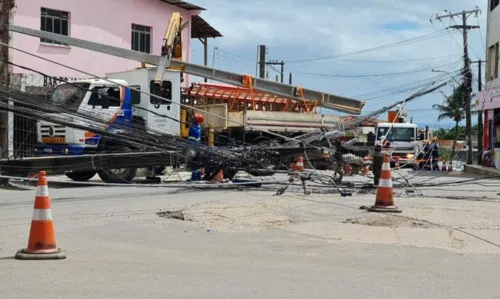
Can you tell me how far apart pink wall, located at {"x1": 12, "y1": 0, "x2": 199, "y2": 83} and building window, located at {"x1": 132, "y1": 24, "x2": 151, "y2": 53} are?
24 cm

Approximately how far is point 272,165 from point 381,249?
8181mm

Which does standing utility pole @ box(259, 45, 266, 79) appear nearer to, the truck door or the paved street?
the truck door

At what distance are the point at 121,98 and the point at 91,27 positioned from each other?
12744 millimetres

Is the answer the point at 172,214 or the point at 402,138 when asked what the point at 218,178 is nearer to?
the point at 172,214

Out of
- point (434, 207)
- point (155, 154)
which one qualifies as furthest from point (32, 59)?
point (434, 207)

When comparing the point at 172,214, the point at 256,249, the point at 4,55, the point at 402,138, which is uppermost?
the point at 4,55

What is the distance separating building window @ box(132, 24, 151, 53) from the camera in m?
31.2

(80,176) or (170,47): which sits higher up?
(170,47)

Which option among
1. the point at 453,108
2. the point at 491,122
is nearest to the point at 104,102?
the point at 491,122

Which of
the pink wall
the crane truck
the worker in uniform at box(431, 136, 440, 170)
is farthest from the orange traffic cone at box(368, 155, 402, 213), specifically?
the worker in uniform at box(431, 136, 440, 170)

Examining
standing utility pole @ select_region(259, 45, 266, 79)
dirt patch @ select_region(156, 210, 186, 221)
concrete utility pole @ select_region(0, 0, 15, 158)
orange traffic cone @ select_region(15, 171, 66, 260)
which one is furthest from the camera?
standing utility pole @ select_region(259, 45, 266, 79)

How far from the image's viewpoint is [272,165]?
16281mm

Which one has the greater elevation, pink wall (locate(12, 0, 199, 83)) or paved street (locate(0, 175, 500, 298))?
pink wall (locate(12, 0, 199, 83))

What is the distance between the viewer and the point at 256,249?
26.7 feet
